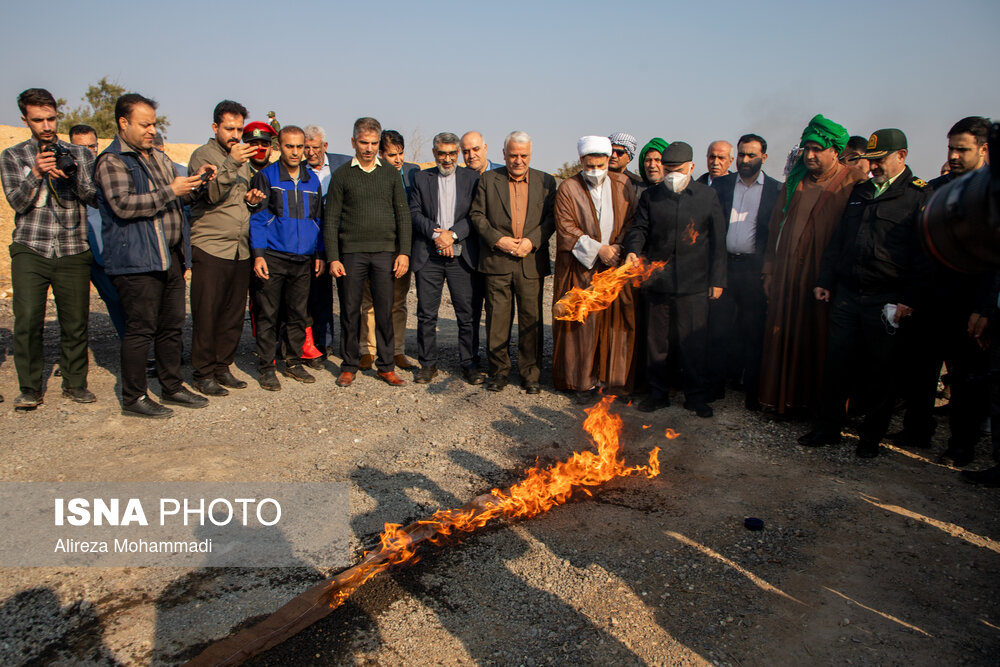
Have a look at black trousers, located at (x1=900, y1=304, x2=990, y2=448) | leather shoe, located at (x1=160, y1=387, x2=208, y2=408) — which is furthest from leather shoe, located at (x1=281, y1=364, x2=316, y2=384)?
black trousers, located at (x1=900, y1=304, x2=990, y2=448)

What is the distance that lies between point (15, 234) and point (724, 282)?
606cm

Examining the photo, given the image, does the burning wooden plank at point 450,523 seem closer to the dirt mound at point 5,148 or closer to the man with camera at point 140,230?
the man with camera at point 140,230

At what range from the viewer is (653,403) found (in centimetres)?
635

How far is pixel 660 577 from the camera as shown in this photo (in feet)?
11.7

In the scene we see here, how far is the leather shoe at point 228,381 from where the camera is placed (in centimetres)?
645

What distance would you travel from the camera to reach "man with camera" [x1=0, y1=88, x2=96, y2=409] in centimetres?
524

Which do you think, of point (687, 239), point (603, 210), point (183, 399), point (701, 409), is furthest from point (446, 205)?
point (701, 409)

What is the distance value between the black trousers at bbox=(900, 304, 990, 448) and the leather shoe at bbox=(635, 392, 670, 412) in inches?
78.5

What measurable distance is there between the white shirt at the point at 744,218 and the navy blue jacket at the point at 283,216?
13.5 ft

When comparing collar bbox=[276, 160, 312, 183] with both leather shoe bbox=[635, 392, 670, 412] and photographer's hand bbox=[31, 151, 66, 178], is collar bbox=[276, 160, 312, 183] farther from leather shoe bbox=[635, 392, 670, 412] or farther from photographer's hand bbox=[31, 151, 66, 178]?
leather shoe bbox=[635, 392, 670, 412]

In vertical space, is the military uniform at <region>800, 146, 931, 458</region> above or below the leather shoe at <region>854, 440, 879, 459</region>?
above

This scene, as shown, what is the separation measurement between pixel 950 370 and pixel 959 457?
824 mm

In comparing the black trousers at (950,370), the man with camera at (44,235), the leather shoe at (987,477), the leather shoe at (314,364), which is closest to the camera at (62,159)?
the man with camera at (44,235)

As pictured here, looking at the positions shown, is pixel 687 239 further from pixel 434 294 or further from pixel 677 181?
pixel 434 294
